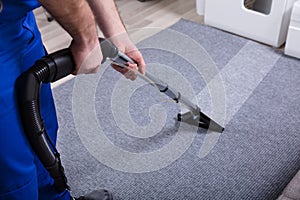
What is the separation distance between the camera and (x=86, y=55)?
3.10 feet

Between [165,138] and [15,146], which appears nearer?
[15,146]

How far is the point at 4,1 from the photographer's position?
2.59 ft

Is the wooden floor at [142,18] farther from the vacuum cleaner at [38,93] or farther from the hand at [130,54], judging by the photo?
the vacuum cleaner at [38,93]

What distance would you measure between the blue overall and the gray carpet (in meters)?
0.51

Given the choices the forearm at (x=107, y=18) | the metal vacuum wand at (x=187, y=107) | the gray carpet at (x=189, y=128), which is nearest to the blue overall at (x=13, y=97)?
the forearm at (x=107, y=18)

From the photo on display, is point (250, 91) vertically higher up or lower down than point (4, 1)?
lower down

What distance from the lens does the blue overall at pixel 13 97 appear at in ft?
2.77

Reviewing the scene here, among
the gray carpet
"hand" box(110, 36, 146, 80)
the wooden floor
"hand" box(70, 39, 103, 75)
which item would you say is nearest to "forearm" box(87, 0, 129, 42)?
"hand" box(110, 36, 146, 80)

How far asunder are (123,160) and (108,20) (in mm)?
632

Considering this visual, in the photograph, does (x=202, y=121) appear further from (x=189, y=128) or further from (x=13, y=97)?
(x=13, y=97)

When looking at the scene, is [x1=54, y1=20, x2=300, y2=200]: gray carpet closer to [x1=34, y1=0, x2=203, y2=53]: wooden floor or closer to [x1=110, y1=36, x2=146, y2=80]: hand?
[x1=34, y1=0, x2=203, y2=53]: wooden floor

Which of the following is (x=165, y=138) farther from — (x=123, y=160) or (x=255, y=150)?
(x=255, y=150)

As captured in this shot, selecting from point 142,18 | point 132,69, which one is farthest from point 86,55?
point 142,18

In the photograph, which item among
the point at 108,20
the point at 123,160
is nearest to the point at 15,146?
the point at 108,20
